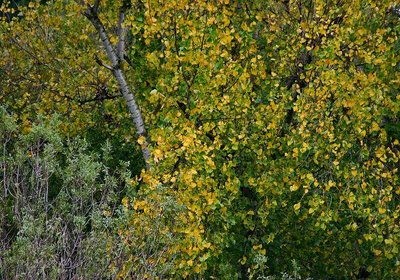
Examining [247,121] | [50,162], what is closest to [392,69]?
[247,121]

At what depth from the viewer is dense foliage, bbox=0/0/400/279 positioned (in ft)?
23.6

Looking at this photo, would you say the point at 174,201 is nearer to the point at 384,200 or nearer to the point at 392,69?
the point at 384,200

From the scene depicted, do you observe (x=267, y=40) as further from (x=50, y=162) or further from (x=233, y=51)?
(x=50, y=162)

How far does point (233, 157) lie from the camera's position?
8398mm

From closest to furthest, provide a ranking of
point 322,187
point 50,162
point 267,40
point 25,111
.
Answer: point 50,162
point 322,187
point 267,40
point 25,111

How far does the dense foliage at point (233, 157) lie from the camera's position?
719cm

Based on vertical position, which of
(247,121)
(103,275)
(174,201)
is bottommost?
(103,275)

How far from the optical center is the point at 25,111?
435 inches

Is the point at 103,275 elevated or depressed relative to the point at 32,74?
depressed

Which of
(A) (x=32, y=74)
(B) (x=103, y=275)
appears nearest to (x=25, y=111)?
(A) (x=32, y=74)

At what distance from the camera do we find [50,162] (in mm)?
7590

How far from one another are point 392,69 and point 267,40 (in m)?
1.67

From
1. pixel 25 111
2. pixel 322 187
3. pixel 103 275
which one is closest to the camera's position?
pixel 103 275

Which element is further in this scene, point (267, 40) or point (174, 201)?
point (267, 40)
